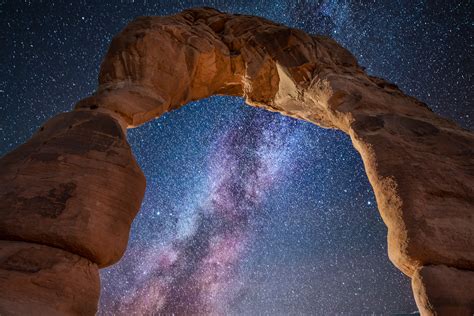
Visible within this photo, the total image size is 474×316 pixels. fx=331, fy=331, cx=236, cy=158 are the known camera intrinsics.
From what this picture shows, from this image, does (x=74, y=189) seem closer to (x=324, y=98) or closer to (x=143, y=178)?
(x=143, y=178)

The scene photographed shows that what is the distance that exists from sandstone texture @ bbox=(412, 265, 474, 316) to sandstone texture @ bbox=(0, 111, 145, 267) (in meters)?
2.30

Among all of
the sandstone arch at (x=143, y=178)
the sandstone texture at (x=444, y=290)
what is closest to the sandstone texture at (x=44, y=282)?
the sandstone arch at (x=143, y=178)

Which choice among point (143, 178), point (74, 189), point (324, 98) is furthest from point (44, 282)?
point (324, 98)

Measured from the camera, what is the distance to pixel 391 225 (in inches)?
114

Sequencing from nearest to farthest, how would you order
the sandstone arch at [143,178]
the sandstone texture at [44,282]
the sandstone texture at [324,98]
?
the sandstone texture at [44,282] → the sandstone arch at [143,178] → the sandstone texture at [324,98]

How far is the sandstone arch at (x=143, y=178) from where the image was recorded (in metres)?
2.25

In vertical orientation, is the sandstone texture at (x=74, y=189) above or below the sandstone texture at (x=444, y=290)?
below

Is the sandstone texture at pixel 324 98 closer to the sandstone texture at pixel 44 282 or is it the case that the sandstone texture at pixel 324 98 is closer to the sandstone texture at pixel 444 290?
the sandstone texture at pixel 444 290

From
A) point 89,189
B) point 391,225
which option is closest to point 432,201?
point 391,225

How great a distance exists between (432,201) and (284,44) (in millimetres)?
3458

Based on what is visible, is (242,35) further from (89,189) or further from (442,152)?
(89,189)

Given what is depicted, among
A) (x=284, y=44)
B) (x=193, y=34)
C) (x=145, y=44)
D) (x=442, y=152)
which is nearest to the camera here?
(x=442, y=152)

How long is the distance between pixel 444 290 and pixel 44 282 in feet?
8.90

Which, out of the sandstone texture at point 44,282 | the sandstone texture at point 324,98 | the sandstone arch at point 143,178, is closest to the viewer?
the sandstone texture at point 44,282
